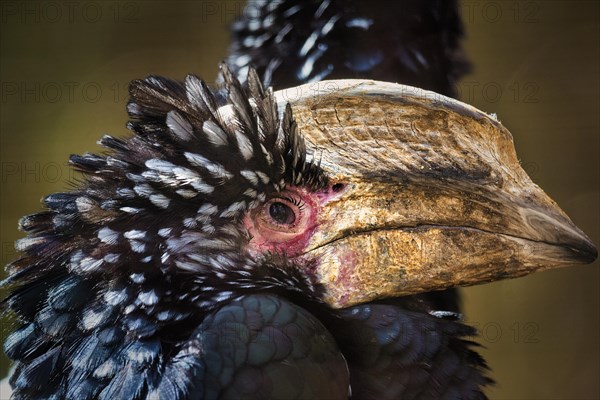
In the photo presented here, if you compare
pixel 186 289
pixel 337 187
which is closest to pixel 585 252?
pixel 337 187

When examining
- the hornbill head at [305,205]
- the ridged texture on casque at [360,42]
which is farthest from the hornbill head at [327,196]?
the ridged texture on casque at [360,42]

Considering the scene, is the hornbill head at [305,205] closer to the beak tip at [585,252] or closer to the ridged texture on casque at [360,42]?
the beak tip at [585,252]

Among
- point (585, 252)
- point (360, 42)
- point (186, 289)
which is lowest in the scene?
point (585, 252)

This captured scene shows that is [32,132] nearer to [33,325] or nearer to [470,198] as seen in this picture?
[33,325]

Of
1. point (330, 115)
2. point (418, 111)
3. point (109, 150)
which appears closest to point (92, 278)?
point (109, 150)

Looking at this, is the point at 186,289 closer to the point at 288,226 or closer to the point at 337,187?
the point at 288,226

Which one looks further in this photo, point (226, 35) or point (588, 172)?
point (588, 172)

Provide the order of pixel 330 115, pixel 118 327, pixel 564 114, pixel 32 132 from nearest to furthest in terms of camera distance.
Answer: pixel 118 327 < pixel 330 115 < pixel 32 132 < pixel 564 114
